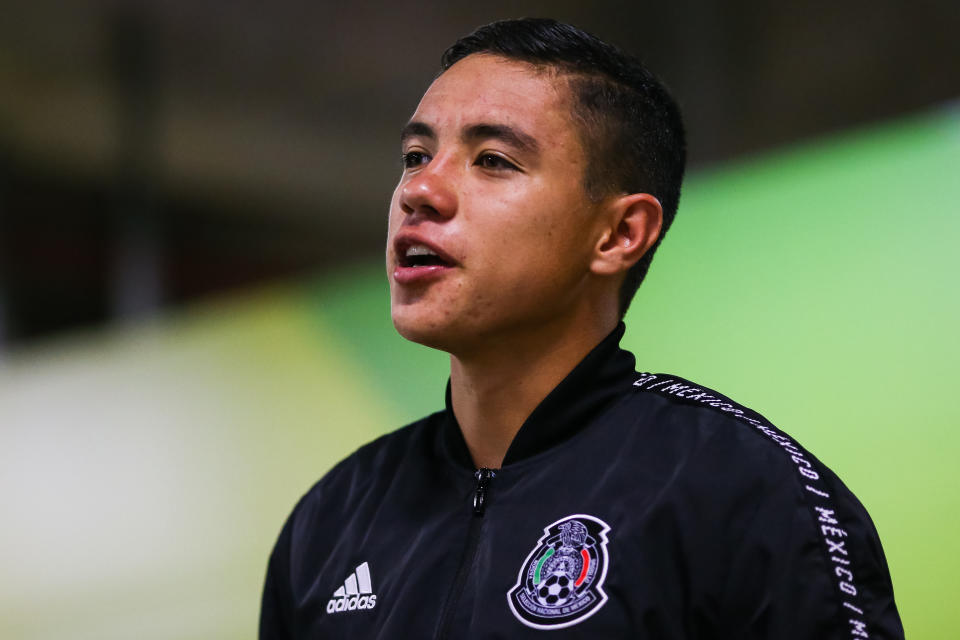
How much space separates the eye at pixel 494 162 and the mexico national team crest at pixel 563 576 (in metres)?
0.47

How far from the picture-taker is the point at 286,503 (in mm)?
3074

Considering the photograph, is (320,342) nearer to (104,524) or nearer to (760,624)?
(104,524)

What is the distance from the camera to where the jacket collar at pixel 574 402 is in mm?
1581

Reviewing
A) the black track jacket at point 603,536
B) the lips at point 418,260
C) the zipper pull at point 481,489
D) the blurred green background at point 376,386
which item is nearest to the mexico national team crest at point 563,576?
the black track jacket at point 603,536

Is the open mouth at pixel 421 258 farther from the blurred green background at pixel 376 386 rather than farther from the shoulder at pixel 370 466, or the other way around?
the blurred green background at pixel 376 386

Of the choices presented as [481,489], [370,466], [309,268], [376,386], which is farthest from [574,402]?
[309,268]

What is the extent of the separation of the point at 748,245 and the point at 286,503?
4.61ft

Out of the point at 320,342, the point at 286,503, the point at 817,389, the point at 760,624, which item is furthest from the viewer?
the point at 320,342

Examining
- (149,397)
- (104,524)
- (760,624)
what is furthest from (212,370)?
(760,624)

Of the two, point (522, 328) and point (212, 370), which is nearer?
point (522, 328)

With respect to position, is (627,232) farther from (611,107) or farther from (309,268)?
(309,268)

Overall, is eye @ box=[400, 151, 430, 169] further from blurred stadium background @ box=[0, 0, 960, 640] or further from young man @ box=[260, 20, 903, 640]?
blurred stadium background @ box=[0, 0, 960, 640]

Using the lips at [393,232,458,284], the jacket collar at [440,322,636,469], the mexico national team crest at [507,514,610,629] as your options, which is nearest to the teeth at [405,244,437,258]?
the lips at [393,232,458,284]

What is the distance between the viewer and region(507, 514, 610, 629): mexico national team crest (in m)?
1.38
